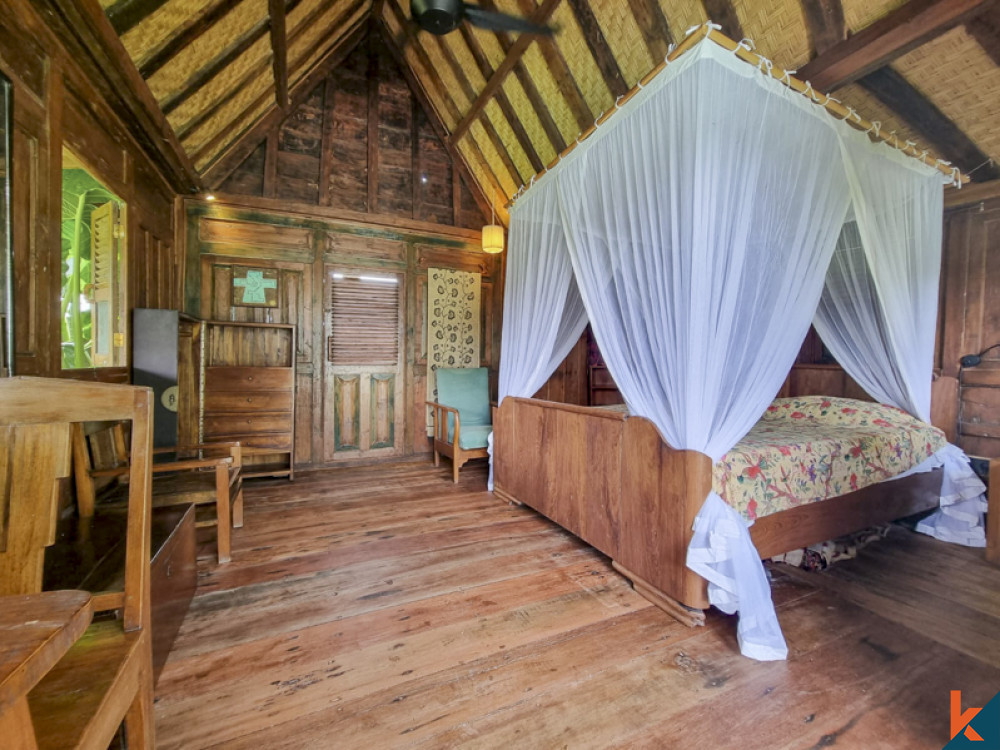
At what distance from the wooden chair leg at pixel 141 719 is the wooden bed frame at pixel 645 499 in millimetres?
1703

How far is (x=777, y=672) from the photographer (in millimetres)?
1419

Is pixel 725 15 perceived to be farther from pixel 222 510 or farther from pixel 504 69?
pixel 222 510

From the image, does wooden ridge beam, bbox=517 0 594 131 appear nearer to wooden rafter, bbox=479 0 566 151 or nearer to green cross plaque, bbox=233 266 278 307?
wooden rafter, bbox=479 0 566 151

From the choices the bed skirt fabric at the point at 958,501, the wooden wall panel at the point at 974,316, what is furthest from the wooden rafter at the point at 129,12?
the wooden wall panel at the point at 974,316

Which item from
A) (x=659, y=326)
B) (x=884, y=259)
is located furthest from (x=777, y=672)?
(x=884, y=259)

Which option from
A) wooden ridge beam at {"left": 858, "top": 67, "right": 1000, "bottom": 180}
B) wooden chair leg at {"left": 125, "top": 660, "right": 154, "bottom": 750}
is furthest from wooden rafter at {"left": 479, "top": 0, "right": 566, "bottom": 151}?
wooden chair leg at {"left": 125, "top": 660, "right": 154, "bottom": 750}

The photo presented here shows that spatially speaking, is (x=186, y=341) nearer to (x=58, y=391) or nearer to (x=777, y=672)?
(x=58, y=391)

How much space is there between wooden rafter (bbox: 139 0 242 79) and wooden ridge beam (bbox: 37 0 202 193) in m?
0.13

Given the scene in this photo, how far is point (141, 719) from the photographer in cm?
91

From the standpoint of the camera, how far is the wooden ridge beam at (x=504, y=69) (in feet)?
8.87

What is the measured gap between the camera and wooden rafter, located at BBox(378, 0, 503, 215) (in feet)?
13.0

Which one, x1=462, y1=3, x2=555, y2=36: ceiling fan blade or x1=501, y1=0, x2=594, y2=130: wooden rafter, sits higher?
x1=501, y1=0, x2=594, y2=130: wooden rafter

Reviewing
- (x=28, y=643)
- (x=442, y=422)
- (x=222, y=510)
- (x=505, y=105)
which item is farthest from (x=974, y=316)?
(x=222, y=510)

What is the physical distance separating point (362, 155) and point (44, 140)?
9.44 feet
